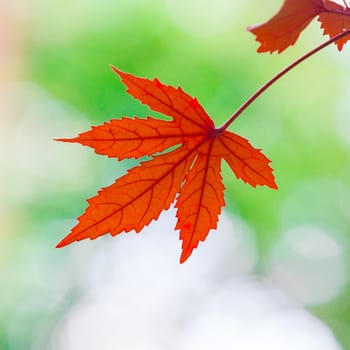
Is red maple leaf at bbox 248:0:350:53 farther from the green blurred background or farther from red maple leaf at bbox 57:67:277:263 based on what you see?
the green blurred background

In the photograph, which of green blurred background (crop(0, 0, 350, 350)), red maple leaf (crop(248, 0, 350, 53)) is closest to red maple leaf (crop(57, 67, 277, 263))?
red maple leaf (crop(248, 0, 350, 53))

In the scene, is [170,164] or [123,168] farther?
[123,168]

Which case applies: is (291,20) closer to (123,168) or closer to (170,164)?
(170,164)

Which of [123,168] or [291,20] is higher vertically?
[123,168]

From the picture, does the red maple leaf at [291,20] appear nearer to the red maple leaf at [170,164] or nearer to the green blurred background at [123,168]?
the red maple leaf at [170,164]

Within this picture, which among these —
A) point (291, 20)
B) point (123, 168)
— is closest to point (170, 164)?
point (291, 20)
